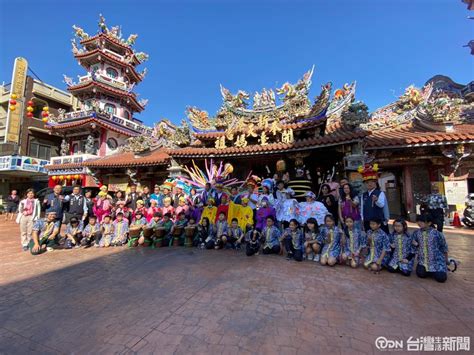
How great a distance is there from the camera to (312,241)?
14.5 feet

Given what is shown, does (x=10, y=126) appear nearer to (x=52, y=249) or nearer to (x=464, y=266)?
(x=52, y=249)

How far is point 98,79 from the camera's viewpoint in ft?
58.1

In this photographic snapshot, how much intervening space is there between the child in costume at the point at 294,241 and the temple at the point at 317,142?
187cm

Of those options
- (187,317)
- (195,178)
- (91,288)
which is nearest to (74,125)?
(195,178)

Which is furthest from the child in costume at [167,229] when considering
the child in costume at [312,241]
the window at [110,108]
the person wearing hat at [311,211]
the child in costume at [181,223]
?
the window at [110,108]

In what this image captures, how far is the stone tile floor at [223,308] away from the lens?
2.09 metres

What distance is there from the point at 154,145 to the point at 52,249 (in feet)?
27.0

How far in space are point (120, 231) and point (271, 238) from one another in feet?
14.0

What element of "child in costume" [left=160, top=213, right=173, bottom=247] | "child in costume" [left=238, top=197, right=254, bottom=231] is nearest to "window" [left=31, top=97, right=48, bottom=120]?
"child in costume" [left=160, top=213, right=173, bottom=247]

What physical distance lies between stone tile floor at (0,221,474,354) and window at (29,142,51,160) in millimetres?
20667

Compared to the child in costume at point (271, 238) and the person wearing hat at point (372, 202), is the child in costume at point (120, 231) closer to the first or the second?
the child in costume at point (271, 238)

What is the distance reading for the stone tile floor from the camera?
2092 mm

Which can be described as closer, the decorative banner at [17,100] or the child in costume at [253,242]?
the child in costume at [253,242]

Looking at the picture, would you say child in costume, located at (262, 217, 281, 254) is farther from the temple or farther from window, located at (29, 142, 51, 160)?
window, located at (29, 142, 51, 160)
